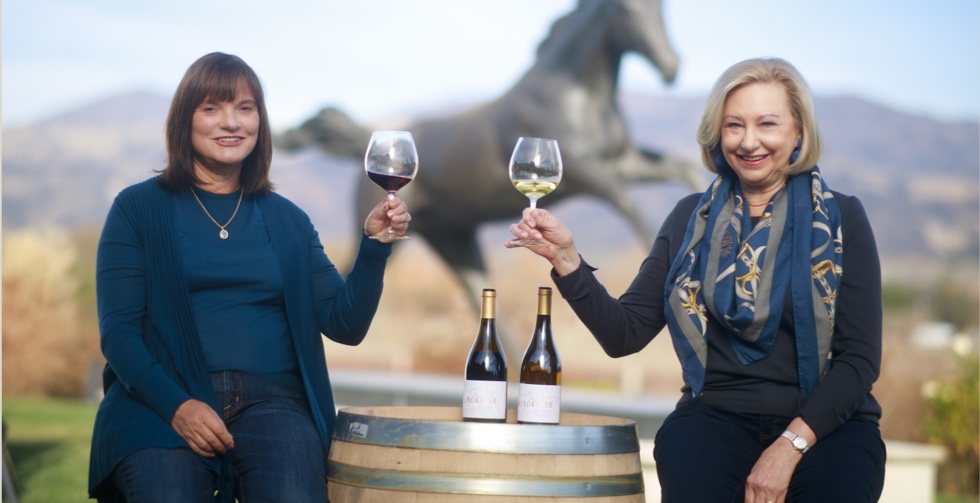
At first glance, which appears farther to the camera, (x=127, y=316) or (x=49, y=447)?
(x=49, y=447)

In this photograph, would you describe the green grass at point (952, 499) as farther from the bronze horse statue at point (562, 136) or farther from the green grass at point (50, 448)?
the bronze horse statue at point (562, 136)

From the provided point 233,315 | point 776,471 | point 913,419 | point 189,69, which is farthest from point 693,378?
point 913,419

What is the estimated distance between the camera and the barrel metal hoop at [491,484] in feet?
7.77

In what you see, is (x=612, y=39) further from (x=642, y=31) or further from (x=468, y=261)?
(x=468, y=261)

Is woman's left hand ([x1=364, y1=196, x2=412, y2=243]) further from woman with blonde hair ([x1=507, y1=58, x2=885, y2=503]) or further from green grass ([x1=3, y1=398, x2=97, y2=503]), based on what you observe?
green grass ([x1=3, y1=398, x2=97, y2=503])

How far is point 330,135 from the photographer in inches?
334

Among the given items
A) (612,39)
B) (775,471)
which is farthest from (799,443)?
(612,39)

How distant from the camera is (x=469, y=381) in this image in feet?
8.96

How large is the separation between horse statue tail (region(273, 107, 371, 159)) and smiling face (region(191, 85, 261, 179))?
5.53m

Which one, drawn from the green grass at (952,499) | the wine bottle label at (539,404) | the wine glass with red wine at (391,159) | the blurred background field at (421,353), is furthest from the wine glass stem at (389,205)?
the green grass at (952,499)

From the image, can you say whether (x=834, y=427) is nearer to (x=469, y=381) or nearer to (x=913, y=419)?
(x=469, y=381)

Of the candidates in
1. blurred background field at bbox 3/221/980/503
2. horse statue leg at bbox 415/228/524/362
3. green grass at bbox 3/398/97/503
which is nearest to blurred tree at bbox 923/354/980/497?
blurred background field at bbox 3/221/980/503

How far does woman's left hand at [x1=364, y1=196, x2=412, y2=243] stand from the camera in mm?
2707

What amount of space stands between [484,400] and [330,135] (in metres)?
6.02
